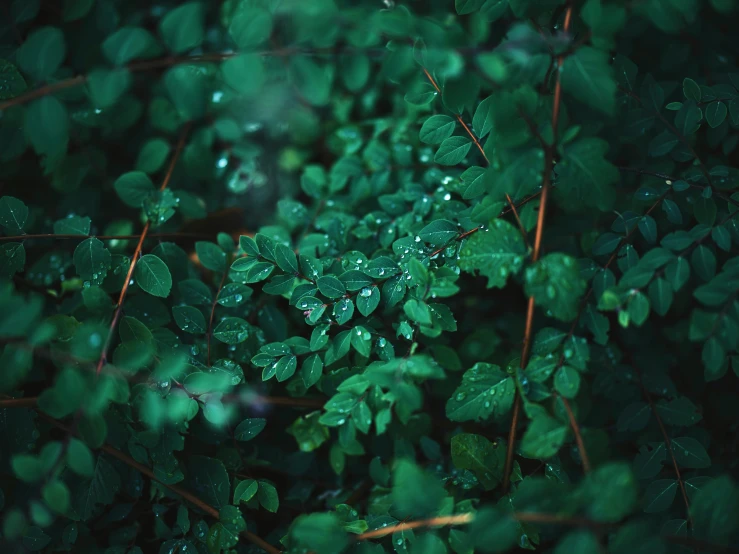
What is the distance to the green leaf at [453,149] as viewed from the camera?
1546 mm

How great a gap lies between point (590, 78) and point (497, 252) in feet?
1.40

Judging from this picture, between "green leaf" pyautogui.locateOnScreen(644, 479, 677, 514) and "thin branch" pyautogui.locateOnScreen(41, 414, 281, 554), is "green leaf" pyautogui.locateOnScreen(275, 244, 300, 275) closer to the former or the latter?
"thin branch" pyautogui.locateOnScreen(41, 414, 281, 554)

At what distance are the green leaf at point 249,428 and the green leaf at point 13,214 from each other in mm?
918

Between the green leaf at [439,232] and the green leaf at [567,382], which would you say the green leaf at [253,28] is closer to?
the green leaf at [439,232]

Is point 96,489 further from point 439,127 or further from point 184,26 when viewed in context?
point 439,127

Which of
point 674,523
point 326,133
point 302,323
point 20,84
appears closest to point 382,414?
point 302,323

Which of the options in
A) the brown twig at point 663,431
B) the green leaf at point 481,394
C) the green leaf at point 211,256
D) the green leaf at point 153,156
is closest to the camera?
the green leaf at point 481,394

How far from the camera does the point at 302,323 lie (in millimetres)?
1928

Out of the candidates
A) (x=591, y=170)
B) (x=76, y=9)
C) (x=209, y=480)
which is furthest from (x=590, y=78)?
(x=76, y=9)

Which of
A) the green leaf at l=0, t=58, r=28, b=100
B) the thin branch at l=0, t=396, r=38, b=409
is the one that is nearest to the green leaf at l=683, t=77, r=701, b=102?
the green leaf at l=0, t=58, r=28, b=100

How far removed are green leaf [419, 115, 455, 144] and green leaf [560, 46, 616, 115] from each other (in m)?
0.47

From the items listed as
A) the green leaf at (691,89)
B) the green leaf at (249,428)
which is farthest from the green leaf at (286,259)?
the green leaf at (691,89)

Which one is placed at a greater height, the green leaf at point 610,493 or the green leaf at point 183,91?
the green leaf at point 183,91

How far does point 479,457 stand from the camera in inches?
58.2
